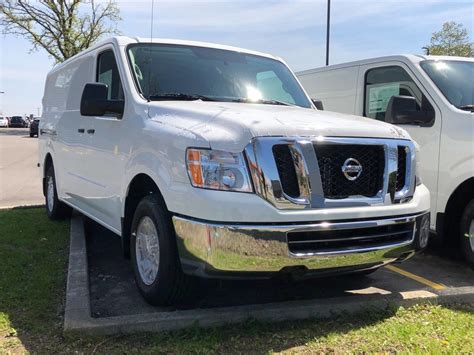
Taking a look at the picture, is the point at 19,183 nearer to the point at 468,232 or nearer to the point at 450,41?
the point at 468,232

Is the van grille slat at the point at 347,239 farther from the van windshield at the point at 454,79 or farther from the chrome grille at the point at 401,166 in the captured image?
the van windshield at the point at 454,79

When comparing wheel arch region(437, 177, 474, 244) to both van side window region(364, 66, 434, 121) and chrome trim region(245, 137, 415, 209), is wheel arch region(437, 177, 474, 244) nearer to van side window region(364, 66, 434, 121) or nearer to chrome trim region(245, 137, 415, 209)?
A: van side window region(364, 66, 434, 121)

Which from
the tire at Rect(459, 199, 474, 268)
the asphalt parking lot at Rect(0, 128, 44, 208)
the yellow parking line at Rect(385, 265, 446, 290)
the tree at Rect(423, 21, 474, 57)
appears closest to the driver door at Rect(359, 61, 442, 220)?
the tire at Rect(459, 199, 474, 268)

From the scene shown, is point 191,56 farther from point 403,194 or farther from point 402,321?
point 402,321

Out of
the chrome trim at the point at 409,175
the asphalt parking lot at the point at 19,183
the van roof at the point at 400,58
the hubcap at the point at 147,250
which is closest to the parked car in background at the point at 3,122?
the asphalt parking lot at the point at 19,183

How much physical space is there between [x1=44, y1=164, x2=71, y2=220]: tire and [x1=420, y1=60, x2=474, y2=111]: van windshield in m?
4.94

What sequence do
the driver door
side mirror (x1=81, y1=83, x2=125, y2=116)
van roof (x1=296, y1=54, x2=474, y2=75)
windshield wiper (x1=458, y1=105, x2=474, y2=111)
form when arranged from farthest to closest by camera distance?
van roof (x1=296, y1=54, x2=474, y2=75)
the driver door
windshield wiper (x1=458, y1=105, x2=474, y2=111)
side mirror (x1=81, y1=83, x2=125, y2=116)

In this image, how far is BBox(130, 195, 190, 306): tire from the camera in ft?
11.8

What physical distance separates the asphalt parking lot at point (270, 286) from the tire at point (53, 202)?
6.07 feet

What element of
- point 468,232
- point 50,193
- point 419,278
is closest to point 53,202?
point 50,193

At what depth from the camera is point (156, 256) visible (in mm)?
3820

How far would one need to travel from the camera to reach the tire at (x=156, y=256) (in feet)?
11.8

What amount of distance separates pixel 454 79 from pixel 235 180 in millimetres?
3675

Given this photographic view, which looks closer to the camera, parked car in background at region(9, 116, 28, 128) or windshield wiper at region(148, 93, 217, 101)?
windshield wiper at region(148, 93, 217, 101)
